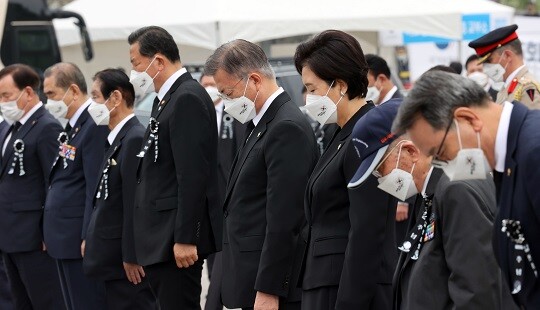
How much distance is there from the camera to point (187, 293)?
19.1ft

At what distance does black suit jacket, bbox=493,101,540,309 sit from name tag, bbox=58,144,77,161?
14.0ft

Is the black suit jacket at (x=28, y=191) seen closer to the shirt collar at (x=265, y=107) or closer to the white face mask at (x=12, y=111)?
the white face mask at (x=12, y=111)

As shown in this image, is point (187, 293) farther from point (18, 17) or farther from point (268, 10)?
point (268, 10)

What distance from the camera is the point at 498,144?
319cm

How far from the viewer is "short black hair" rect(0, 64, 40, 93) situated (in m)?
8.05

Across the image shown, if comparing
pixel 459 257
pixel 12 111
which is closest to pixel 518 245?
pixel 459 257

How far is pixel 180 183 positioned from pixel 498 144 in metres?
2.74

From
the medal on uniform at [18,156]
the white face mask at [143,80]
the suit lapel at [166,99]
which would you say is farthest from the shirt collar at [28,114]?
the suit lapel at [166,99]

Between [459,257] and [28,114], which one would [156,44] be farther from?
[459,257]

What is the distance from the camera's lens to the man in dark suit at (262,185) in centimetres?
491

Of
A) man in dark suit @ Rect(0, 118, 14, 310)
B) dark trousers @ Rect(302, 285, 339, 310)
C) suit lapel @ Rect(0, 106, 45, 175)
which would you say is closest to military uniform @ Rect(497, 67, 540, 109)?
dark trousers @ Rect(302, 285, 339, 310)

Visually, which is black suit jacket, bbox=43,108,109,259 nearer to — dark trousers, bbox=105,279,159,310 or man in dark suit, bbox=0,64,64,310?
man in dark suit, bbox=0,64,64,310

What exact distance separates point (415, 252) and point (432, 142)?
0.92 meters

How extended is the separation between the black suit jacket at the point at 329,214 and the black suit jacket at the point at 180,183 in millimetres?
1166
